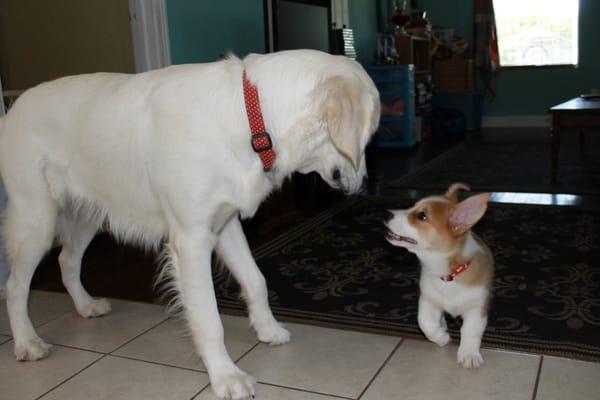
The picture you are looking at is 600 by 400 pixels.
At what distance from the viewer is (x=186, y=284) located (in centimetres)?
180

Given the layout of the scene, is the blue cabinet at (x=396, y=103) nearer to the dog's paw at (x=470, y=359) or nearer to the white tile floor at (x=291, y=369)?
the white tile floor at (x=291, y=369)

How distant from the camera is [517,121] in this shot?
8.66 metres

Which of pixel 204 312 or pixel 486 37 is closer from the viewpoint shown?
pixel 204 312

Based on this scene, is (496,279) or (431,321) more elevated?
(431,321)

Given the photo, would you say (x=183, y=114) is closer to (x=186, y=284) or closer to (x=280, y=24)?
(x=186, y=284)

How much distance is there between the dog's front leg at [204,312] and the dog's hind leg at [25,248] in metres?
0.54

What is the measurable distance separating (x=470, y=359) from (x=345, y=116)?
0.85 metres

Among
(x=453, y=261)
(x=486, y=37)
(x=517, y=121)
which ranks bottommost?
(x=517, y=121)

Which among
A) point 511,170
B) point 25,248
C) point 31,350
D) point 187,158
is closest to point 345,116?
point 187,158

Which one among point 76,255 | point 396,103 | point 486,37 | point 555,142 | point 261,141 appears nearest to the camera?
point 261,141

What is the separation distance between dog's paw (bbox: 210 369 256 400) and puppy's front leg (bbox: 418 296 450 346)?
0.58 m

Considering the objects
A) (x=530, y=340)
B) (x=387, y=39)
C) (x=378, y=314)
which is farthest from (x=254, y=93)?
(x=387, y=39)

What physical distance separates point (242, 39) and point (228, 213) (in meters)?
3.08

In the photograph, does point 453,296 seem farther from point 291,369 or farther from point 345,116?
point 345,116
